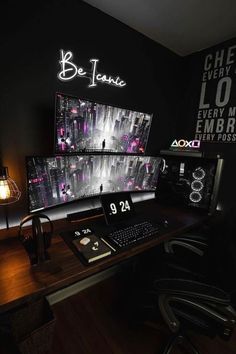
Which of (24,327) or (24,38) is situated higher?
(24,38)

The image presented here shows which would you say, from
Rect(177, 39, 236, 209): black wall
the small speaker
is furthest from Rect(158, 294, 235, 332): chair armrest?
Rect(177, 39, 236, 209): black wall

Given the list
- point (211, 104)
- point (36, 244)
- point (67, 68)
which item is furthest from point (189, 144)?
point (36, 244)

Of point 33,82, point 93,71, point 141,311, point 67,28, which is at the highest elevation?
point 67,28

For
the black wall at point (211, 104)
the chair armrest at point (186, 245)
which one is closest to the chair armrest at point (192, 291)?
the chair armrest at point (186, 245)

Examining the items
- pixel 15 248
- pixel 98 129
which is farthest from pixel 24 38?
pixel 15 248

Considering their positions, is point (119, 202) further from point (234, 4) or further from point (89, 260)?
point (234, 4)

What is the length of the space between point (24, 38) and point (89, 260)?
1.34 meters

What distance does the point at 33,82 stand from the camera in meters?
1.26

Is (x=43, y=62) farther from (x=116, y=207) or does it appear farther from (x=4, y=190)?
(x=116, y=207)

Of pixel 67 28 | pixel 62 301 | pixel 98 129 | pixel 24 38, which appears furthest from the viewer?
pixel 62 301

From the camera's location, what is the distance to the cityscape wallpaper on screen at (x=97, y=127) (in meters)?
1.23

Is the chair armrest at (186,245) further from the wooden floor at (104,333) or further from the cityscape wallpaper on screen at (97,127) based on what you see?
the cityscape wallpaper on screen at (97,127)

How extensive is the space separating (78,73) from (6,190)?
0.96m

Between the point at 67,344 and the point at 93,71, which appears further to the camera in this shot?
the point at 93,71
